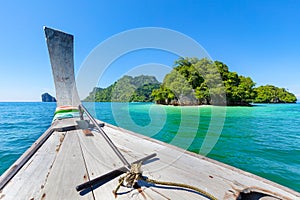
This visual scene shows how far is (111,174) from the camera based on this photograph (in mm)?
1072

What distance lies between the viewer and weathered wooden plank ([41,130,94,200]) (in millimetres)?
885

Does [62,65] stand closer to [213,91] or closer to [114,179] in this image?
[114,179]

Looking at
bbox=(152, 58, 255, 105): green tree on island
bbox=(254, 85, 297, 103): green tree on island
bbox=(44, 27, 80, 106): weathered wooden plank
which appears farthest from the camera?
bbox=(254, 85, 297, 103): green tree on island

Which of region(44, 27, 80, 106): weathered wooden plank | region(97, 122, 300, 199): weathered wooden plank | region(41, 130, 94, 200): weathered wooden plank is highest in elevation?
region(44, 27, 80, 106): weathered wooden plank

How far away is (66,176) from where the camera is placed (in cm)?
108

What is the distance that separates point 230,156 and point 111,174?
3082mm

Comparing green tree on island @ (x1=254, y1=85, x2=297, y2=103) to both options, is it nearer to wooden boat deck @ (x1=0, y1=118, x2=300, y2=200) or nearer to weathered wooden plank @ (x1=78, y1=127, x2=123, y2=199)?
wooden boat deck @ (x1=0, y1=118, x2=300, y2=200)

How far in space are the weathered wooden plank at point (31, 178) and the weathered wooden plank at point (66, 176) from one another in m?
0.05

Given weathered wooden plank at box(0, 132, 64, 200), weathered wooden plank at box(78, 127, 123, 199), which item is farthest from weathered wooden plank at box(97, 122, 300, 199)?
weathered wooden plank at box(0, 132, 64, 200)

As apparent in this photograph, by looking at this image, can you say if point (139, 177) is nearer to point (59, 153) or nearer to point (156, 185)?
point (156, 185)

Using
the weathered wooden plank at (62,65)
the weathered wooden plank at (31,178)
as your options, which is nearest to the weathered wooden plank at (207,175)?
the weathered wooden plank at (31,178)

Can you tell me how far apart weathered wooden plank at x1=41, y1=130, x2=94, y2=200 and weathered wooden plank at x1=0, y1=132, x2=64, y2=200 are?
0.05 meters

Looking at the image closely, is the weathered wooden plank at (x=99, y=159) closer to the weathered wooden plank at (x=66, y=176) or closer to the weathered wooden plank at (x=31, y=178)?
the weathered wooden plank at (x=66, y=176)

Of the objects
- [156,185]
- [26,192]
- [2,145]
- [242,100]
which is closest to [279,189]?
[156,185]
